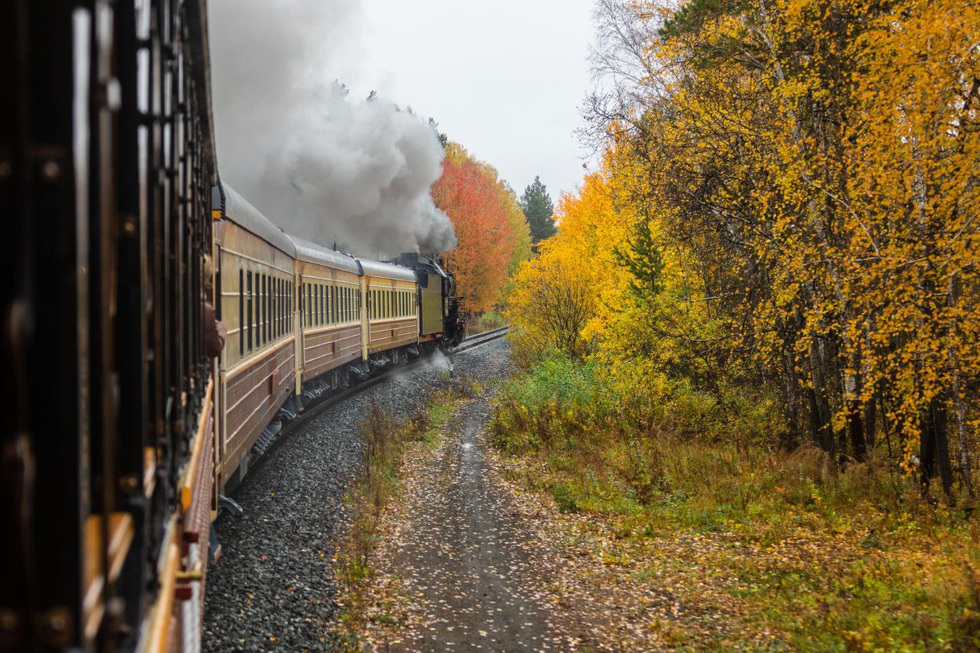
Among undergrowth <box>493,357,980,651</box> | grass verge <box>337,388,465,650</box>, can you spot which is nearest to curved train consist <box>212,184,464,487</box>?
grass verge <box>337,388,465,650</box>

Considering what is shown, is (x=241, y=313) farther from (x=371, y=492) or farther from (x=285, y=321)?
(x=371, y=492)

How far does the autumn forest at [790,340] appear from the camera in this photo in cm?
812

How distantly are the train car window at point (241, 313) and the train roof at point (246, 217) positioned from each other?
0.53m

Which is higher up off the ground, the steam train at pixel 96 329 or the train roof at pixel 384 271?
the train roof at pixel 384 271

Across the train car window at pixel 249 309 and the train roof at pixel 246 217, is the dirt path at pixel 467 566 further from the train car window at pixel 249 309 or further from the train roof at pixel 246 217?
the train roof at pixel 246 217

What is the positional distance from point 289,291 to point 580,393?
8.35 metres

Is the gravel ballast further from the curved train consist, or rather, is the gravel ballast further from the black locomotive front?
the black locomotive front

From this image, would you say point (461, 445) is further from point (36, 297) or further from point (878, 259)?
point (36, 297)

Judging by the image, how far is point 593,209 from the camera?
27938mm

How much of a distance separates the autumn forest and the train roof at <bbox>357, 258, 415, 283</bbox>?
15.7 feet

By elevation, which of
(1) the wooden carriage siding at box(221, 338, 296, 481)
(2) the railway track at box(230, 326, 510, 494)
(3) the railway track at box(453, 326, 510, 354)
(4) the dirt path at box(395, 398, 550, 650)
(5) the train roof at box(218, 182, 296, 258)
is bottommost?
(4) the dirt path at box(395, 398, 550, 650)

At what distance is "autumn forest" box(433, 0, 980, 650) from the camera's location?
8117mm

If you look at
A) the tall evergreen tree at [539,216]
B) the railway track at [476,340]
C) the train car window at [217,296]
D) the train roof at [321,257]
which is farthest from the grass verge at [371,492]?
the tall evergreen tree at [539,216]

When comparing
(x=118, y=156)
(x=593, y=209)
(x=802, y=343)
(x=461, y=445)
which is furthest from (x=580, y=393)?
(x=118, y=156)
